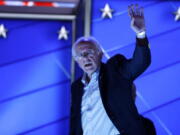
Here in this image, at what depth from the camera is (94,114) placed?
1.24 meters

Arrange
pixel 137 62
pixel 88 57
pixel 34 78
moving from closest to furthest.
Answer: pixel 137 62 < pixel 88 57 < pixel 34 78

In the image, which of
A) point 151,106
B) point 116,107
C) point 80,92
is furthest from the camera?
point 151,106

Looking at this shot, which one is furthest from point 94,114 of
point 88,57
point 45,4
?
point 45,4

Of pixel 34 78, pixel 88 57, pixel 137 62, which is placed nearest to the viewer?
pixel 137 62

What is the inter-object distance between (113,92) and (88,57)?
18 cm

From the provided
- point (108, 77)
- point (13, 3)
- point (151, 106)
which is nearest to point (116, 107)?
point (108, 77)

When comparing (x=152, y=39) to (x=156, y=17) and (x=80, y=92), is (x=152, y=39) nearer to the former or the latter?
(x=156, y=17)

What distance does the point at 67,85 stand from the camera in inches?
78.7

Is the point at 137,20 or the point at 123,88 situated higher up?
the point at 137,20

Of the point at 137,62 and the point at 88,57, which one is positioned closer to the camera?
the point at 137,62

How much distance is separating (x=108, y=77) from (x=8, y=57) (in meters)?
0.93

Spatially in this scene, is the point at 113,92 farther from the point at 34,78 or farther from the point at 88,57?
the point at 34,78

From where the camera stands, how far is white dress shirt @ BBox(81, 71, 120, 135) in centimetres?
121

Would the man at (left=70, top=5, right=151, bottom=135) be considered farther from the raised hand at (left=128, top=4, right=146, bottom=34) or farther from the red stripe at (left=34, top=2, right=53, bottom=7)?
the red stripe at (left=34, top=2, right=53, bottom=7)
